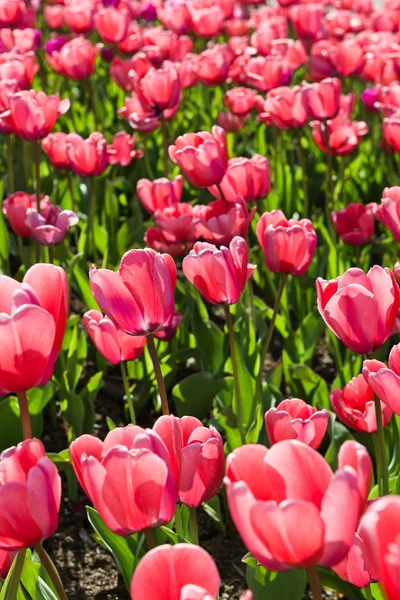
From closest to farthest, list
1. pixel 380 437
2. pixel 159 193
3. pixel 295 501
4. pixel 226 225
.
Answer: pixel 295 501 < pixel 380 437 < pixel 226 225 < pixel 159 193

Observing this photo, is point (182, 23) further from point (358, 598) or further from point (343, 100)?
point (358, 598)

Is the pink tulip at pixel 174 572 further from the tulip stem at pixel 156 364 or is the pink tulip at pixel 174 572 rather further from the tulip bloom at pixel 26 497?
the tulip stem at pixel 156 364

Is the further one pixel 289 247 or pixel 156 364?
pixel 289 247

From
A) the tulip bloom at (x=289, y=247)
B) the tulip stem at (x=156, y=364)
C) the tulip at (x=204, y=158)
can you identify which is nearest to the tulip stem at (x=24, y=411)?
the tulip stem at (x=156, y=364)

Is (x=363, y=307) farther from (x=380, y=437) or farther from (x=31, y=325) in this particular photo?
(x=31, y=325)

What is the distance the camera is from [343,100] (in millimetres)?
3123

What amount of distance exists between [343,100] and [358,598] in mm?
1955

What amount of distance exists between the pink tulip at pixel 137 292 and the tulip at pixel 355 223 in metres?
1.19

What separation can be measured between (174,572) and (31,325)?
0.34 m

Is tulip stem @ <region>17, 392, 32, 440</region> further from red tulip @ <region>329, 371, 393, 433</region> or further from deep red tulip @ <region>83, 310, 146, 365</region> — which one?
red tulip @ <region>329, 371, 393, 433</region>

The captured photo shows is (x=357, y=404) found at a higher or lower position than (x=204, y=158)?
lower

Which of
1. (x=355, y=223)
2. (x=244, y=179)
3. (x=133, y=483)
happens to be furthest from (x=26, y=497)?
(x=355, y=223)

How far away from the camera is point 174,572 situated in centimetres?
77

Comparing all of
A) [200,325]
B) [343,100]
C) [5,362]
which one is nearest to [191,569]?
[5,362]
